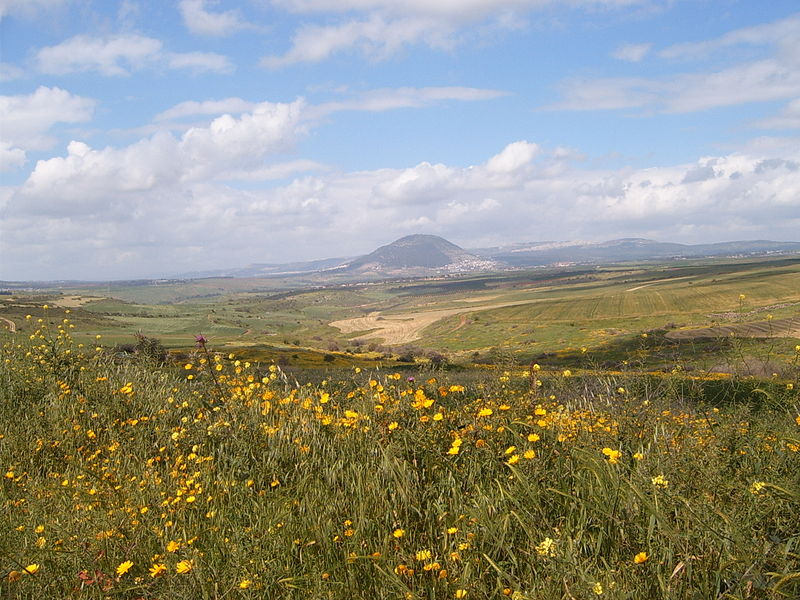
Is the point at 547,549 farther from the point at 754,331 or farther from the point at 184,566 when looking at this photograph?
the point at 754,331

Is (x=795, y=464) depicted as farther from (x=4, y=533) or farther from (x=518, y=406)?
(x=4, y=533)

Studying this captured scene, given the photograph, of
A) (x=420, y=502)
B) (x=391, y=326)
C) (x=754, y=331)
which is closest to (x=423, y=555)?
(x=420, y=502)

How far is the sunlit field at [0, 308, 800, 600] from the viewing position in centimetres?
246

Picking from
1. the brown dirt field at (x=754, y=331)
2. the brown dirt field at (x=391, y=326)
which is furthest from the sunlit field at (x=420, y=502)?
the brown dirt field at (x=391, y=326)

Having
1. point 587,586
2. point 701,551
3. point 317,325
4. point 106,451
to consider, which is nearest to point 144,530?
point 106,451

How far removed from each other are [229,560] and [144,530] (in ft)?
2.95

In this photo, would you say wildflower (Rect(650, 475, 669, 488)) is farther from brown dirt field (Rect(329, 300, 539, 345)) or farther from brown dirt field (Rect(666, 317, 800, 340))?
brown dirt field (Rect(329, 300, 539, 345))

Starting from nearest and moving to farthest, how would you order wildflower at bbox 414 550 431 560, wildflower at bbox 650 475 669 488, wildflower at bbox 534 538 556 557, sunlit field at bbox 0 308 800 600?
wildflower at bbox 534 538 556 557 < sunlit field at bbox 0 308 800 600 < wildflower at bbox 414 550 431 560 < wildflower at bbox 650 475 669 488

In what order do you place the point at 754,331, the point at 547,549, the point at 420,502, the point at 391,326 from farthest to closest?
the point at 391,326
the point at 754,331
the point at 420,502
the point at 547,549

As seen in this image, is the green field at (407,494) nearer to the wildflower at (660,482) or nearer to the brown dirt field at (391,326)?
the wildflower at (660,482)

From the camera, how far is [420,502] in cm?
329

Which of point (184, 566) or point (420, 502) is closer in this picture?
point (184, 566)

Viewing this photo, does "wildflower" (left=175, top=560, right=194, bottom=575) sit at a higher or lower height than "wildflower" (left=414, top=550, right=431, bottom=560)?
higher

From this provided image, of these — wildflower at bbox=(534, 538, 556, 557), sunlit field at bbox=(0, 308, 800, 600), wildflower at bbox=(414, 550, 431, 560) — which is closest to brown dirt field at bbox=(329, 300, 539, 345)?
sunlit field at bbox=(0, 308, 800, 600)
